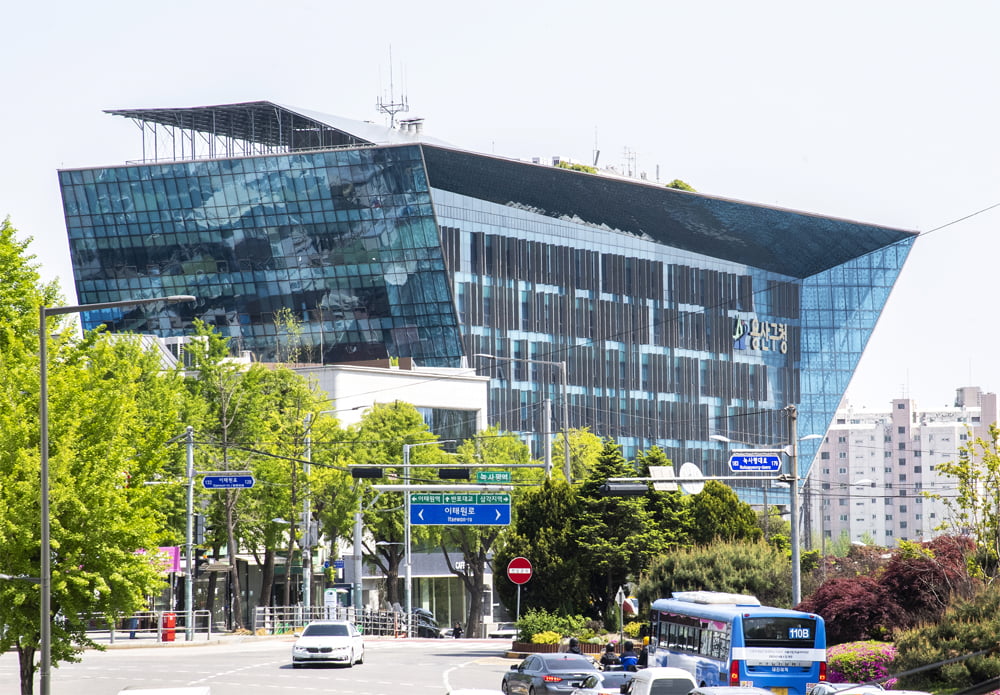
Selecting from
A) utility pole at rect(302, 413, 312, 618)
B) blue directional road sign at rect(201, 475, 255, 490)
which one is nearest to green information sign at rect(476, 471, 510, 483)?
blue directional road sign at rect(201, 475, 255, 490)

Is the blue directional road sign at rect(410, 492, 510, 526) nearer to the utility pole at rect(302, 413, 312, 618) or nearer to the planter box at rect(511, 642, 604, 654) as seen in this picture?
the planter box at rect(511, 642, 604, 654)

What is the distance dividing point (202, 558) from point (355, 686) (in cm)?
3808

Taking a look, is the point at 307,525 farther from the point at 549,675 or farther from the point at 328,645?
the point at 549,675

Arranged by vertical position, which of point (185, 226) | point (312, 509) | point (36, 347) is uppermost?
point (185, 226)

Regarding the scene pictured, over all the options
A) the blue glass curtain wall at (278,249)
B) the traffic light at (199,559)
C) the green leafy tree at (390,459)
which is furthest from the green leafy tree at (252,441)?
the blue glass curtain wall at (278,249)

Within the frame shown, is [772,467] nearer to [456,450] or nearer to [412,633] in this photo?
[412,633]

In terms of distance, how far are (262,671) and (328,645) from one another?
2986mm

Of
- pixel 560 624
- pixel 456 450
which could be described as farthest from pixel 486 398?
pixel 560 624

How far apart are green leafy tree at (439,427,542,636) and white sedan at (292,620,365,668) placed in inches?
1249

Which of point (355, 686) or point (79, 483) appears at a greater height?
point (79, 483)

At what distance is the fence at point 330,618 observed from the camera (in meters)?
67.6

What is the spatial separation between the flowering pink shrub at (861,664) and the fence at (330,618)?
116 ft

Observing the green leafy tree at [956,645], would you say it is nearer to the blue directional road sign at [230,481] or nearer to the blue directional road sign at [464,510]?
the blue directional road sign at [230,481]

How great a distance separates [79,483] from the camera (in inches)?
1171
